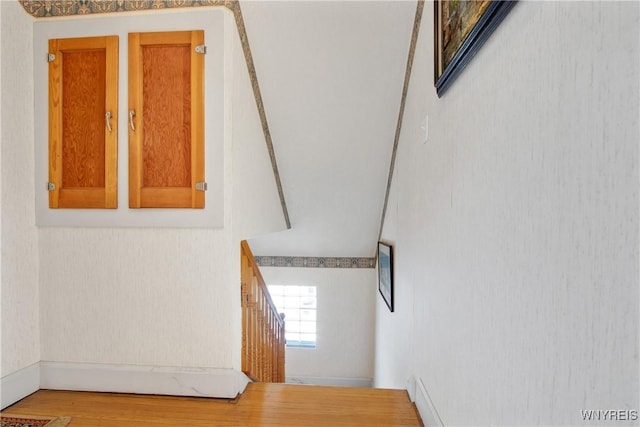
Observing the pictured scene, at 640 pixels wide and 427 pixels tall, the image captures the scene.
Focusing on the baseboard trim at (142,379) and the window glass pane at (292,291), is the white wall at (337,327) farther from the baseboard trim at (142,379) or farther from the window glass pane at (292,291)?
the baseboard trim at (142,379)

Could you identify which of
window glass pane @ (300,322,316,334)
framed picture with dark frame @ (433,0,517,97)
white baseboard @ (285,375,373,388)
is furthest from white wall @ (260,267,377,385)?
framed picture with dark frame @ (433,0,517,97)

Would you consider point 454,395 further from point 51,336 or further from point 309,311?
point 309,311

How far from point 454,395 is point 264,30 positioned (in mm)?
2141

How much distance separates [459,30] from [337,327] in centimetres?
407

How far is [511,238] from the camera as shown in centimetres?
83

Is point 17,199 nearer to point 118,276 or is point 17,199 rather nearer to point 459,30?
point 118,276

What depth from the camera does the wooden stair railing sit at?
2131 millimetres

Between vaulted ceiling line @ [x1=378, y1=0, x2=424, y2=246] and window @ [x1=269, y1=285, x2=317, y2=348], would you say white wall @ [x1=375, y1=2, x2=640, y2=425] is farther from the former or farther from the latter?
window @ [x1=269, y1=285, x2=317, y2=348]

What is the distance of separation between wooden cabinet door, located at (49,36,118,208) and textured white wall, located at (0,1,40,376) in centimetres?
12

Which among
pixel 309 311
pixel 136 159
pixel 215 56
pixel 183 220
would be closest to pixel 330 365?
pixel 309 311

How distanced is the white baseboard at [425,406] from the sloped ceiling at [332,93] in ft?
5.81

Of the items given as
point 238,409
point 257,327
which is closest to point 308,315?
point 257,327

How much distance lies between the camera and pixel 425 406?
1.59 m

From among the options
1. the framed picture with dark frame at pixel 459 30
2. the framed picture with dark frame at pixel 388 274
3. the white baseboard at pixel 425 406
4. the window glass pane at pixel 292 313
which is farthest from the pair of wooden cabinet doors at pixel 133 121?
the window glass pane at pixel 292 313
